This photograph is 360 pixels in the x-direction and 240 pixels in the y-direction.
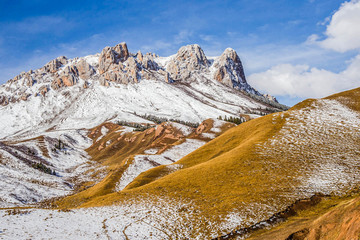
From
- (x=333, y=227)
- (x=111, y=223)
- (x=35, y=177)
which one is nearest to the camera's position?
(x=333, y=227)

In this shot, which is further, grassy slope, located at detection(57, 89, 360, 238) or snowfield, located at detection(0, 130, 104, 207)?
snowfield, located at detection(0, 130, 104, 207)

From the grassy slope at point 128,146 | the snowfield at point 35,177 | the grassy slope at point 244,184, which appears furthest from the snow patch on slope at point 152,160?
the snowfield at point 35,177

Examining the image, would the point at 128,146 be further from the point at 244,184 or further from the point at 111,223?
the point at 111,223

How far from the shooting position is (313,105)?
71.1 meters

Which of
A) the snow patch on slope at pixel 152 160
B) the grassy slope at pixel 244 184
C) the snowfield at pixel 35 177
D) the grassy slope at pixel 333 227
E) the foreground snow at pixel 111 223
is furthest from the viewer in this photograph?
the snow patch on slope at pixel 152 160

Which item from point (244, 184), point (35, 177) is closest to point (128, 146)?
point (35, 177)

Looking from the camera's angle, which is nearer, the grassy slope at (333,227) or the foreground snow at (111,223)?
the grassy slope at (333,227)

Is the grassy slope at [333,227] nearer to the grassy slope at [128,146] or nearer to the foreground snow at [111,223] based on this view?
the foreground snow at [111,223]

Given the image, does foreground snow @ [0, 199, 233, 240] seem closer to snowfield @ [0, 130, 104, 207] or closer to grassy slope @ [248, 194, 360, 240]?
grassy slope @ [248, 194, 360, 240]

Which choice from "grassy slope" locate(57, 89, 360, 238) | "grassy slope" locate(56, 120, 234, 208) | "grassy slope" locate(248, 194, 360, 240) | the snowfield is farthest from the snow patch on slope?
"grassy slope" locate(248, 194, 360, 240)

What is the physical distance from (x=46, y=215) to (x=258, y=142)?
43.6 m

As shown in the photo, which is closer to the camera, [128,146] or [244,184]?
[244,184]

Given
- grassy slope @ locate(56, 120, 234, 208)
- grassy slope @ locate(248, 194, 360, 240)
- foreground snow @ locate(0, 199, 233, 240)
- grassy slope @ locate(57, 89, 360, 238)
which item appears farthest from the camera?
grassy slope @ locate(56, 120, 234, 208)

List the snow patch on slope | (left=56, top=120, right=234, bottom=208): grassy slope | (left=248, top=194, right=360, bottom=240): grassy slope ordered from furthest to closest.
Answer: (left=56, top=120, right=234, bottom=208): grassy slope → the snow patch on slope → (left=248, top=194, right=360, bottom=240): grassy slope
